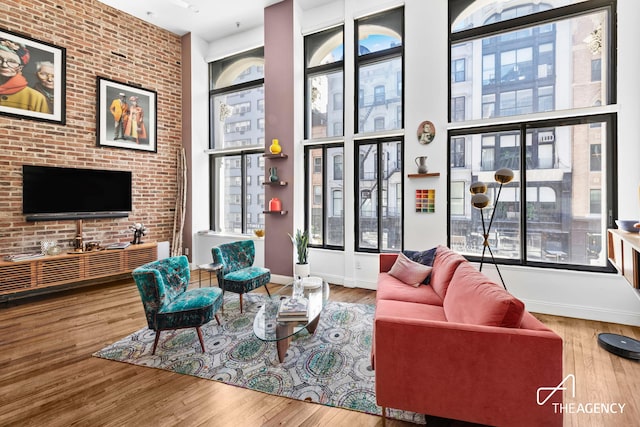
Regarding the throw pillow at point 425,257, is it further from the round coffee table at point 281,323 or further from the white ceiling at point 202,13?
the white ceiling at point 202,13

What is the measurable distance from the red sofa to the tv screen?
16.1 feet

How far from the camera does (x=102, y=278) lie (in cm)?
506

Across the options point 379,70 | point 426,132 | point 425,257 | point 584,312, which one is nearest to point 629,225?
point 584,312

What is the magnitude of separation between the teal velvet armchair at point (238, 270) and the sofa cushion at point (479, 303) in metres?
2.23

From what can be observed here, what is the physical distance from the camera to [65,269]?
13.9 feet

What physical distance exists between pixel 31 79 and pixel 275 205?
3.73 m

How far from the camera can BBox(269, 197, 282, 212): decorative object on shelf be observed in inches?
198

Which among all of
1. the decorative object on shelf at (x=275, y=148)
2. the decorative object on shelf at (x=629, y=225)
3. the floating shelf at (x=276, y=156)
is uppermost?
the decorative object on shelf at (x=275, y=148)

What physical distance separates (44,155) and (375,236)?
4.92m

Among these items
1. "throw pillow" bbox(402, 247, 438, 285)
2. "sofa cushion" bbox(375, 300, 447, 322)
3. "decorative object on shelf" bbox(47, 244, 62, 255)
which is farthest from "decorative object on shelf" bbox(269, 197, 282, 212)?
"decorative object on shelf" bbox(47, 244, 62, 255)

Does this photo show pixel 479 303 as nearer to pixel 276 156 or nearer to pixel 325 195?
pixel 325 195

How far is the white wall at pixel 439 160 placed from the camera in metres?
3.20

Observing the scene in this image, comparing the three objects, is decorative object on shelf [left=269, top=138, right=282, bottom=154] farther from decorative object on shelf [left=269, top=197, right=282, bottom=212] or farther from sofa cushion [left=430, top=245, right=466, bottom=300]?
sofa cushion [left=430, top=245, right=466, bottom=300]

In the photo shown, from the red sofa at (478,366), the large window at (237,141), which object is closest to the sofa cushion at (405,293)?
the red sofa at (478,366)
